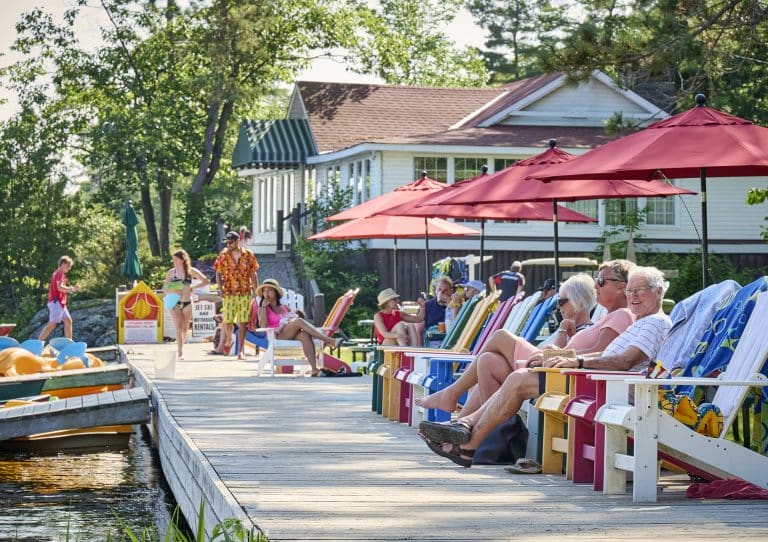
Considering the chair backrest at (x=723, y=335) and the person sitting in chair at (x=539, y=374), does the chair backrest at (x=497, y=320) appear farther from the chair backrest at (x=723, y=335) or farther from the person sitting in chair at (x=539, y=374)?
the chair backrest at (x=723, y=335)

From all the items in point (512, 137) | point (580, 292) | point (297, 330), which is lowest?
point (297, 330)

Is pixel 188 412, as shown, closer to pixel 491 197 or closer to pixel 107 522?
pixel 107 522

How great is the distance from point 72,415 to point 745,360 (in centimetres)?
743

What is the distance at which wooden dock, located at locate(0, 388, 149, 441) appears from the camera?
1291cm

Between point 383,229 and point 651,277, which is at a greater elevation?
point 383,229

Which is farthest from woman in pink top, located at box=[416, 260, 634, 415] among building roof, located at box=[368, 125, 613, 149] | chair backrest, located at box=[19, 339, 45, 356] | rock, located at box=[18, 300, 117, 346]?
rock, located at box=[18, 300, 117, 346]

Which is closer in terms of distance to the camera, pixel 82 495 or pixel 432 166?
pixel 82 495

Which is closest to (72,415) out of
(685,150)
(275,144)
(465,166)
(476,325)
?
(476,325)

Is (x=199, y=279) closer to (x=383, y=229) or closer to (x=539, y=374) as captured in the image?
(x=383, y=229)

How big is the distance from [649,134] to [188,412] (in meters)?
4.43

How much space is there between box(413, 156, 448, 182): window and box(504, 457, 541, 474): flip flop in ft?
80.3

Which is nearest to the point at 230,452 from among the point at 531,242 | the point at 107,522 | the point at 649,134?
the point at 107,522

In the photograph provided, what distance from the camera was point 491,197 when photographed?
13836mm

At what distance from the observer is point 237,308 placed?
19922 mm
